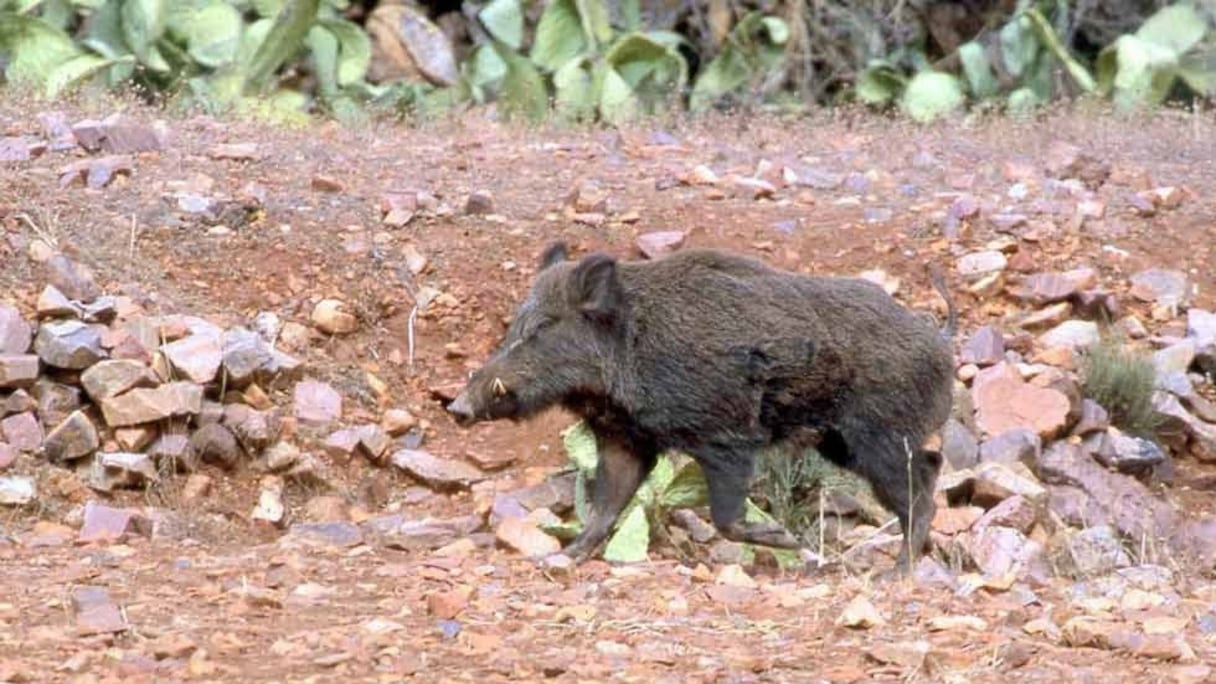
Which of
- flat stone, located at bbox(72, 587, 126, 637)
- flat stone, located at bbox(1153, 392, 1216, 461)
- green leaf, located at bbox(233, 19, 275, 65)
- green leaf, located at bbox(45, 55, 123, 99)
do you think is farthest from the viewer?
green leaf, located at bbox(233, 19, 275, 65)

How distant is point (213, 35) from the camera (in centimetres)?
1347

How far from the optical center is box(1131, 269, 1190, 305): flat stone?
9.73m

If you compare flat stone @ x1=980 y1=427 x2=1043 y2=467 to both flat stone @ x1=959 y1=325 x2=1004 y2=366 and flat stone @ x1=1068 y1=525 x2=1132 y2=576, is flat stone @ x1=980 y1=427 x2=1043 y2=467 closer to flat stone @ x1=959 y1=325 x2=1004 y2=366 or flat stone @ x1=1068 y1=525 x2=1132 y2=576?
flat stone @ x1=959 y1=325 x2=1004 y2=366

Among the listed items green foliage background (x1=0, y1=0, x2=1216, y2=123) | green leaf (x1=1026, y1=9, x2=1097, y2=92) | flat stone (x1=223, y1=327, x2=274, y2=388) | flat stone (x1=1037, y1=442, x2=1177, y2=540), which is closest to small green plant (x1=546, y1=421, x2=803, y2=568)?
flat stone (x1=223, y1=327, x2=274, y2=388)

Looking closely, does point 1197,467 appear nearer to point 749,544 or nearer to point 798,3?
point 749,544

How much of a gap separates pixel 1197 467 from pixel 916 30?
766 cm

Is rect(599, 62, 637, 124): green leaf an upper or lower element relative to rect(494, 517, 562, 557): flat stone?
lower

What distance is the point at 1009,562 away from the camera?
7219mm

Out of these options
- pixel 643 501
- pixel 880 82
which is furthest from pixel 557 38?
pixel 643 501

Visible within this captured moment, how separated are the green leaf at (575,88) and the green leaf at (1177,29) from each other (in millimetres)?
4083

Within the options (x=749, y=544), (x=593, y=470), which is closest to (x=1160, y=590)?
(x=749, y=544)

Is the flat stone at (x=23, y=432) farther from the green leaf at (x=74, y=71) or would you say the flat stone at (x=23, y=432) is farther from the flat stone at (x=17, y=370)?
the green leaf at (x=74, y=71)

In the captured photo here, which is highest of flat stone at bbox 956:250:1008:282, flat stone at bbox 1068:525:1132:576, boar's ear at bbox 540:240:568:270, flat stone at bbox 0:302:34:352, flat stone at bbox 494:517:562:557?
boar's ear at bbox 540:240:568:270

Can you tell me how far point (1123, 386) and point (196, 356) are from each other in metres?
4.10
